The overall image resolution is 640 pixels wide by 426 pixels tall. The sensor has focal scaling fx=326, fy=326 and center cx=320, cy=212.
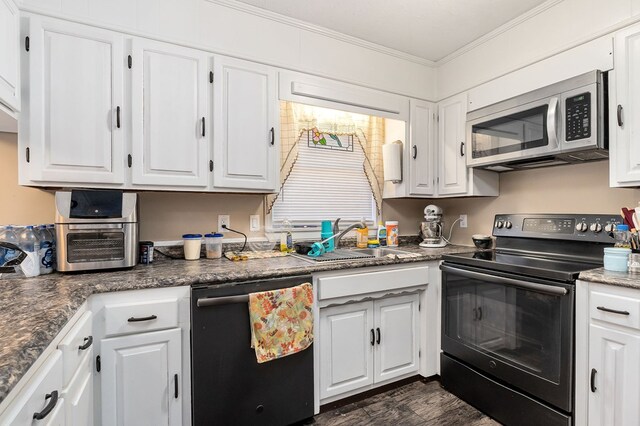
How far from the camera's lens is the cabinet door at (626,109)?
1626mm

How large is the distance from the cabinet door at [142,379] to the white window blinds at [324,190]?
1182mm

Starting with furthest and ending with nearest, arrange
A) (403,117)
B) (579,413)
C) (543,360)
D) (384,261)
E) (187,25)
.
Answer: (403,117) → (384,261) → (187,25) → (543,360) → (579,413)

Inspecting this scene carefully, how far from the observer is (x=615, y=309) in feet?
4.56

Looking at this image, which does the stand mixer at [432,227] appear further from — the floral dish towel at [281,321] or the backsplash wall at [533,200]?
the floral dish towel at [281,321]

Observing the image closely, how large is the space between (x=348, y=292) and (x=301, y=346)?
40 cm

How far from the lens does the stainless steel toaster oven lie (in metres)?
1.53

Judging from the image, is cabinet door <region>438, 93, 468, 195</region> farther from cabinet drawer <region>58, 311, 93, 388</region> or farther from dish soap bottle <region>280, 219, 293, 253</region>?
cabinet drawer <region>58, 311, 93, 388</region>

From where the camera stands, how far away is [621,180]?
5.53 feet

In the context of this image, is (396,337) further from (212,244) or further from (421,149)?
(421,149)

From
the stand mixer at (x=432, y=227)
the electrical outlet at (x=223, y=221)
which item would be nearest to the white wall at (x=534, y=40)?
the stand mixer at (x=432, y=227)

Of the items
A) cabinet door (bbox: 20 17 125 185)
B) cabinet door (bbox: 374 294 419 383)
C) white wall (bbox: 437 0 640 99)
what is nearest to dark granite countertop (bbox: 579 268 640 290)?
cabinet door (bbox: 374 294 419 383)

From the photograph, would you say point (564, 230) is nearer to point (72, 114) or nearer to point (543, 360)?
point (543, 360)

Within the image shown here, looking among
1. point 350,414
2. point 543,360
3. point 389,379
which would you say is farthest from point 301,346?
point 543,360

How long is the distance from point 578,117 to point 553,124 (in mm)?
114
